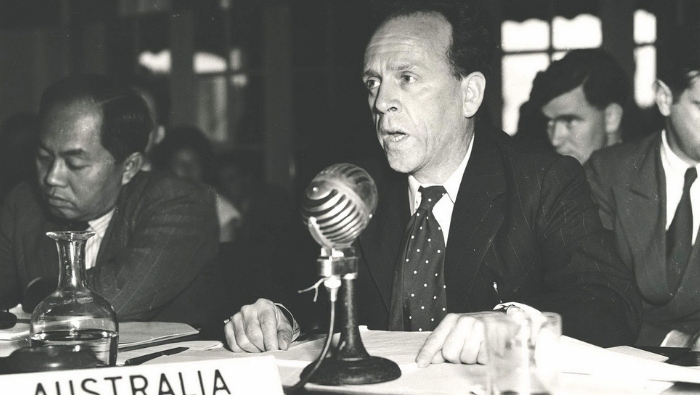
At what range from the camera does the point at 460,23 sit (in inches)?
85.4

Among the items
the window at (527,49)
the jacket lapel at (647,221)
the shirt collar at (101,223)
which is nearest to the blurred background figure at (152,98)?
the shirt collar at (101,223)

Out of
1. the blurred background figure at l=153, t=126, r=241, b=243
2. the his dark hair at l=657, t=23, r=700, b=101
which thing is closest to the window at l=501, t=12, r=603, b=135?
the his dark hair at l=657, t=23, r=700, b=101

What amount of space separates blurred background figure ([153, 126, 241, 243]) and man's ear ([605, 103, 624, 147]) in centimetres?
225

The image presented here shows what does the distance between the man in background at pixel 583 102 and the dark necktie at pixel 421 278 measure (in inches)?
56.2

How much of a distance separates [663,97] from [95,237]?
234 cm

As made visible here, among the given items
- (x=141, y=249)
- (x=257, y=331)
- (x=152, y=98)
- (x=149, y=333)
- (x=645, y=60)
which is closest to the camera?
(x=257, y=331)

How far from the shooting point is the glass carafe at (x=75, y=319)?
51.5 inches

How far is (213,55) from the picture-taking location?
201 inches

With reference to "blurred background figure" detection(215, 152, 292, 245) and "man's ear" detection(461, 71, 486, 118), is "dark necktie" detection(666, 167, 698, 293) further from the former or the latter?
"blurred background figure" detection(215, 152, 292, 245)

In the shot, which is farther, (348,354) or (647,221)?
(647,221)

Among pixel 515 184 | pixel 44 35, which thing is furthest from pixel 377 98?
pixel 44 35

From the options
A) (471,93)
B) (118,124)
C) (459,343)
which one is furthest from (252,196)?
(459,343)

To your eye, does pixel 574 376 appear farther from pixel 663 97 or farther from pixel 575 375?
pixel 663 97

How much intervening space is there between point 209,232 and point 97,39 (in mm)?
2621
